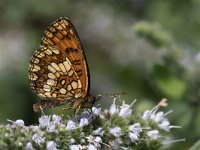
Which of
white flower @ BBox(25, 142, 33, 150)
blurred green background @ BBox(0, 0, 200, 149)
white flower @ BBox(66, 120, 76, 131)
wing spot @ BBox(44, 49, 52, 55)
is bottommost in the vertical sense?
white flower @ BBox(25, 142, 33, 150)

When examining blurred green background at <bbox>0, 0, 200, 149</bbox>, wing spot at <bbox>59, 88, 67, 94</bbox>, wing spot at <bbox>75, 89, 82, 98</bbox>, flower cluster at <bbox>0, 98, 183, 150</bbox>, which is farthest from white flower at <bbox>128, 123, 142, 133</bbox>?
blurred green background at <bbox>0, 0, 200, 149</bbox>

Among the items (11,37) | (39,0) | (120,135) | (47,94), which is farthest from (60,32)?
(11,37)

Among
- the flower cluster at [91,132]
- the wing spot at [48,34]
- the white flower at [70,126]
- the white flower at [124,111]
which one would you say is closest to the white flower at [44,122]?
the flower cluster at [91,132]

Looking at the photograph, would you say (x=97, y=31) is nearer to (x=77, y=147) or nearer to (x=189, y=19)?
(x=189, y=19)

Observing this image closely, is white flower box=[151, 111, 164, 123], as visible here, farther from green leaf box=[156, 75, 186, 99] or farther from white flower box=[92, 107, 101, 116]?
green leaf box=[156, 75, 186, 99]

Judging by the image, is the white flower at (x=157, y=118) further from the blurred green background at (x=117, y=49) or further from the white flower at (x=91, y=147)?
the blurred green background at (x=117, y=49)
